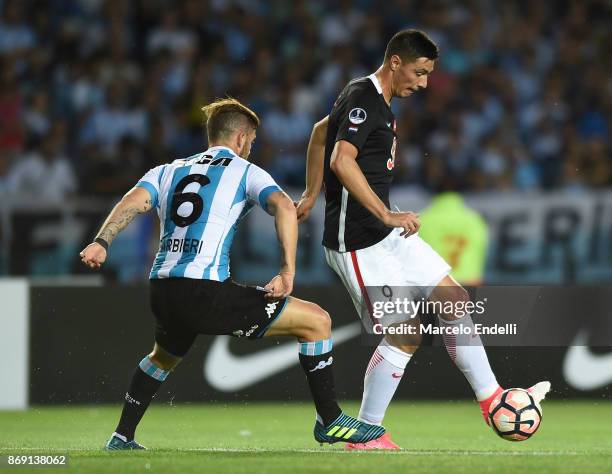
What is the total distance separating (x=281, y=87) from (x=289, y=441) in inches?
272

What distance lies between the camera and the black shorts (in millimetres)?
6516

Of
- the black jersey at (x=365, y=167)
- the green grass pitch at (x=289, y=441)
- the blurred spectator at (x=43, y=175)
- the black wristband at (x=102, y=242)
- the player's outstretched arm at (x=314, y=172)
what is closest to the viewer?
the green grass pitch at (x=289, y=441)

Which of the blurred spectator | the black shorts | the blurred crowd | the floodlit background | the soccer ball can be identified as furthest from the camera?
the blurred crowd

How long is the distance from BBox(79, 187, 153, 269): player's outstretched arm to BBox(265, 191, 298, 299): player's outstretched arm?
0.66 meters

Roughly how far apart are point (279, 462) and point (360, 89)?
206cm

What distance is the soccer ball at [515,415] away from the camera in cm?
680

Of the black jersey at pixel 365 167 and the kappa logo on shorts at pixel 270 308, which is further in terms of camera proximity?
the black jersey at pixel 365 167

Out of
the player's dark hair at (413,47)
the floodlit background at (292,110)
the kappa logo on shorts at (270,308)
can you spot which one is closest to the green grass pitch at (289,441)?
the kappa logo on shorts at (270,308)

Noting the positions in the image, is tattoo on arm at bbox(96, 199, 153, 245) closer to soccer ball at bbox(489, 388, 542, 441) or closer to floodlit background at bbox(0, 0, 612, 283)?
soccer ball at bbox(489, 388, 542, 441)

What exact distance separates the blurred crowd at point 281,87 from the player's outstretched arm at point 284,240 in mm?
6211

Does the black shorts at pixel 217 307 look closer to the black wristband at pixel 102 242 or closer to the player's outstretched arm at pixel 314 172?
the black wristband at pixel 102 242

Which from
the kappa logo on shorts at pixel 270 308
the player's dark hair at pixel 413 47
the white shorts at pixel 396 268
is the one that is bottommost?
the kappa logo on shorts at pixel 270 308

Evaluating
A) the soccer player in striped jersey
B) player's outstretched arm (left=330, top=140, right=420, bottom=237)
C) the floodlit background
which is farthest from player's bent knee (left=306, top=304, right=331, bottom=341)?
the floodlit background

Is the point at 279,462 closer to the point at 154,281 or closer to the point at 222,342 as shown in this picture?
the point at 154,281
